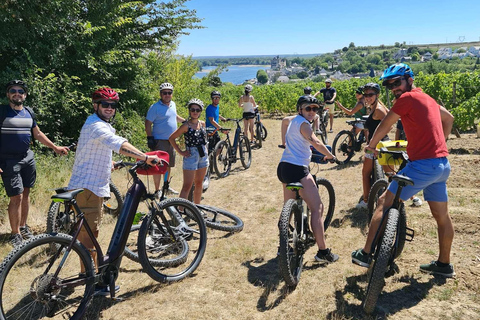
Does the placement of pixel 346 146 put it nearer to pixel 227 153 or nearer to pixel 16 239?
pixel 227 153

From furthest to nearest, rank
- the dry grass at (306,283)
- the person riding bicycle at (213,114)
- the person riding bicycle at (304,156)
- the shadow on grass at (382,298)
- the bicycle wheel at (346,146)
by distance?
the bicycle wheel at (346,146) < the person riding bicycle at (213,114) < the person riding bicycle at (304,156) < the dry grass at (306,283) < the shadow on grass at (382,298)

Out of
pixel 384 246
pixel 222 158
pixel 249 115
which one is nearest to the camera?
pixel 384 246

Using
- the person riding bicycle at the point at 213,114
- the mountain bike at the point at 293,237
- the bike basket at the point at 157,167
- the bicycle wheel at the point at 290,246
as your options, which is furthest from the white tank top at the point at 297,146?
the person riding bicycle at the point at 213,114

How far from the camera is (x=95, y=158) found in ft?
11.7

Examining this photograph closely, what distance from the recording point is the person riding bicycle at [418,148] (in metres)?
3.53

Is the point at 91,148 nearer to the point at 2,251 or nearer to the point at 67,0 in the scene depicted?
the point at 2,251

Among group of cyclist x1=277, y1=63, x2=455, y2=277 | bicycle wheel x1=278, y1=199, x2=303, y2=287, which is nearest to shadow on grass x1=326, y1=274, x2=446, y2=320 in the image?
group of cyclist x1=277, y1=63, x2=455, y2=277

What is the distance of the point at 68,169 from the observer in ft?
25.3

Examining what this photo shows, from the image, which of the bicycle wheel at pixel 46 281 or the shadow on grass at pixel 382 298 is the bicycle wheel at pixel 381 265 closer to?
the shadow on grass at pixel 382 298

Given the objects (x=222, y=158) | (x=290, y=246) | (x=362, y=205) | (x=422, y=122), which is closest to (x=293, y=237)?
(x=290, y=246)

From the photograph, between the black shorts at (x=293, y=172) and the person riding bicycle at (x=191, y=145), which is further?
the person riding bicycle at (x=191, y=145)

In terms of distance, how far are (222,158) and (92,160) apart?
5.68 m

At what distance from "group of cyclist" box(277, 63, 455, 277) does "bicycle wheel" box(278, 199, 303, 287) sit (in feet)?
0.90

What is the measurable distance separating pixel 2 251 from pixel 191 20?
29.3 feet
